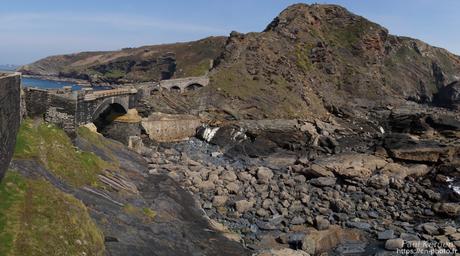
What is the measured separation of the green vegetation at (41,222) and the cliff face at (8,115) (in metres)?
1.20

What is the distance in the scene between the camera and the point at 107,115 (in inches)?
2154

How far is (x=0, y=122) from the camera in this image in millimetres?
21641

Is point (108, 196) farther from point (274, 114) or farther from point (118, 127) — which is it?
point (274, 114)

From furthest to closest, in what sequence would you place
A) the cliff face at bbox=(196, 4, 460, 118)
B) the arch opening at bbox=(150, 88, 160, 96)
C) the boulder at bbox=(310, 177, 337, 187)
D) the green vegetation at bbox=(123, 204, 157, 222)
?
the cliff face at bbox=(196, 4, 460, 118)
the arch opening at bbox=(150, 88, 160, 96)
the boulder at bbox=(310, 177, 337, 187)
the green vegetation at bbox=(123, 204, 157, 222)

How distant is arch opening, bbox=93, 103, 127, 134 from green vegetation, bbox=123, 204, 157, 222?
20723mm

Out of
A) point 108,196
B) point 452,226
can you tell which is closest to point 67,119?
point 108,196

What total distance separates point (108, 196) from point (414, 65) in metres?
161

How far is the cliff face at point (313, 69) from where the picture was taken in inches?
3595

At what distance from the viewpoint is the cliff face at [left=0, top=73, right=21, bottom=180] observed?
22.2 meters

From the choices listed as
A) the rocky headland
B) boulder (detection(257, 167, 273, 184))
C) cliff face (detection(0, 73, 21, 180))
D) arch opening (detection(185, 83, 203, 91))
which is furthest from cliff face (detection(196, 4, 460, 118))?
cliff face (detection(0, 73, 21, 180))

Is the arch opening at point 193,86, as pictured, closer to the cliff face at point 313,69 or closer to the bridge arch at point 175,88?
the bridge arch at point 175,88

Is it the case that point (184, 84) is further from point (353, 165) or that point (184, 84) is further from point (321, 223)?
point (321, 223)

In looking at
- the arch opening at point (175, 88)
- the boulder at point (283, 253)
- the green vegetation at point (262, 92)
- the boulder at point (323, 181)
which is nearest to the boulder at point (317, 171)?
the boulder at point (323, 181)

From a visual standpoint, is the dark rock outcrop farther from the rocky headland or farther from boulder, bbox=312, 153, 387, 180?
boulder, bbox=312, 153, 387, 180
